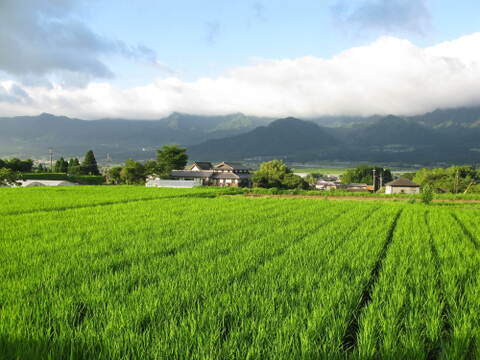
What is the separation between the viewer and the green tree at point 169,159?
244 ft

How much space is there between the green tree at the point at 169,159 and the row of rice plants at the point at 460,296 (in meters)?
68.6

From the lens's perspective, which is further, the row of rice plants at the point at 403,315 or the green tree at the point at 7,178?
the green tree at the point at 7,178

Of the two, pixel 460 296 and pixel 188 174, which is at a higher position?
pixel 188 174

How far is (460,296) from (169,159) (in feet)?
240

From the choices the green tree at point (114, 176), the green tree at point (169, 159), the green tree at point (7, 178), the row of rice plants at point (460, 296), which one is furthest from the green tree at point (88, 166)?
the row of rice plants at point (460, 296)

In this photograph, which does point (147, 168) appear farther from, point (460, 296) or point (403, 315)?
point (403, 315)

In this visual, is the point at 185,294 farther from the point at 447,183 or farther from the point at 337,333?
the point at 447,183

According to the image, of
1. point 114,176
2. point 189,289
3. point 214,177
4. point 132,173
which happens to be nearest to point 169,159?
point 132,173

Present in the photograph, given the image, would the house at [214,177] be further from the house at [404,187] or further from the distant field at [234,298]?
the distant field at [234,298]

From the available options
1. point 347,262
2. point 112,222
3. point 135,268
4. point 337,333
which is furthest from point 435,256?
point 112,222

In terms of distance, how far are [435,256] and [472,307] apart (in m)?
3.84

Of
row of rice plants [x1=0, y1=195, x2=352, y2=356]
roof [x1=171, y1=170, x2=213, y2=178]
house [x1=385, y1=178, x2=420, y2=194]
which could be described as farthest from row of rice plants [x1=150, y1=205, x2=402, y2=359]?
roof [x1=171, y1=170, x2=213, y2=178]

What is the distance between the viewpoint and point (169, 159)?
74938 millimetres

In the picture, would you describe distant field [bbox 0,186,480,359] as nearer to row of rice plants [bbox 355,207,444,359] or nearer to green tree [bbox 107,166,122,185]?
row of rice plants [bbox 355,207,444,359]
